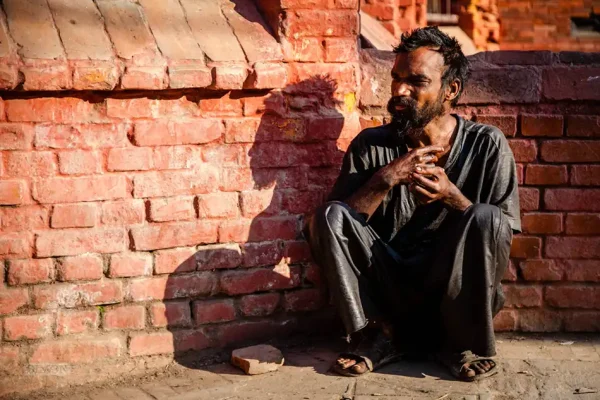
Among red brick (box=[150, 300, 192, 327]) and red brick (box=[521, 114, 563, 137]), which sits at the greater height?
red brick (box=[521, 114, 563, 137])

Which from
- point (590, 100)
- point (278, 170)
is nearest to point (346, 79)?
point (278, 170)

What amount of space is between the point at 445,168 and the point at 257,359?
137 cm

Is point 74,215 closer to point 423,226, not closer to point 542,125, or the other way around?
point 423,226

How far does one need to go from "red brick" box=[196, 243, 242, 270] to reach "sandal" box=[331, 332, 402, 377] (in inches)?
29.8

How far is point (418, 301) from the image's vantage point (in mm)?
4441

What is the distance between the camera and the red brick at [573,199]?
4.86m

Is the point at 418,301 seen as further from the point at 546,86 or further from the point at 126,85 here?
the point at 126,85

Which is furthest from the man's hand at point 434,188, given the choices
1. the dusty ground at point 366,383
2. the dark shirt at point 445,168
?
the dusty ground at point 366,383

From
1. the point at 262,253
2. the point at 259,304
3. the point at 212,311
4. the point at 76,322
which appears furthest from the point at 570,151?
the point at 76,322

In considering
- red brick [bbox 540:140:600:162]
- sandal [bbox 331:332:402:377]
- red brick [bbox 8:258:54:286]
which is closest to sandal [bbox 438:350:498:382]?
sandal [bbox 331:332:402:377]

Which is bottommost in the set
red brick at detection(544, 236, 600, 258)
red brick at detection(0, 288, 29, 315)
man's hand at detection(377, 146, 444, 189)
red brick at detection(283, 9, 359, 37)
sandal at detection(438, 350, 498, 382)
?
sandal at detection(438, 350, 498, 382)

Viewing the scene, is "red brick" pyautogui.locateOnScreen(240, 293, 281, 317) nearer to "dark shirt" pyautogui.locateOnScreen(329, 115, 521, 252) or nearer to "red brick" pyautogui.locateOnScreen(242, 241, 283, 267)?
"red brick" pyautogui.locateOnScreen(242, 241, 283, 267)

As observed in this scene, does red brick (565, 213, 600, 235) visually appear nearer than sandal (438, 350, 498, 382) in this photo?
No

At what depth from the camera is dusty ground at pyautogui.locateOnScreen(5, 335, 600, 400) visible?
4.01 m
